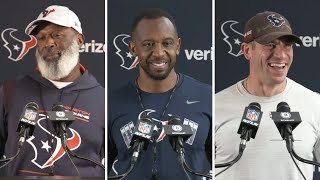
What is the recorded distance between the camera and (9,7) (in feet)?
13.5

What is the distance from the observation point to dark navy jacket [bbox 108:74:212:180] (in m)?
4.01

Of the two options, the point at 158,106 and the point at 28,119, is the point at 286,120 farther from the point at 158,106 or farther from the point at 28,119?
the point at 28,119

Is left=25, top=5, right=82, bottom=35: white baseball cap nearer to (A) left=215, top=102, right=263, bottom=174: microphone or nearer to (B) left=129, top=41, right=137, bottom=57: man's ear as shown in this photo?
(B) left=129, top=41, right=137, bottom=57: man's ear

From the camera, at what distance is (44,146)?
4020 mm

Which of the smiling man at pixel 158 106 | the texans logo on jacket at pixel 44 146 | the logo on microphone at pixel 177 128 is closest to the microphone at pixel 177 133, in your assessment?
the logo on microphone at pixel 177 128

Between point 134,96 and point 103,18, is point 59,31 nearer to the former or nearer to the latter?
point 103,18

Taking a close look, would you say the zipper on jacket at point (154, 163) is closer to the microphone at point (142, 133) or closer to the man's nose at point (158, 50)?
the microphone at point (142, 133)

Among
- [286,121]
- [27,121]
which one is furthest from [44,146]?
[286,121]

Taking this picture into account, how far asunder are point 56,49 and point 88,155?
80cm

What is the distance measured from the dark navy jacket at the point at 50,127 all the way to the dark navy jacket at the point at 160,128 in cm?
11

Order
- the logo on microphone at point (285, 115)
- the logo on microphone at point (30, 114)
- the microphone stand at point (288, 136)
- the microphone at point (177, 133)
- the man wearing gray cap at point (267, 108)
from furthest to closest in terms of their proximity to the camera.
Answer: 1. the man wearing gray cap at point (267, 108)
2. the logo on microphone at point (30, 114)
3. the microphone at point (177, 133)
4. the logo on microphone at point (285, 115)
5. the microphone stand at point (288, 136)

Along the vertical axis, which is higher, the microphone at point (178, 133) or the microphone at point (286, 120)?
the microphone at point (286, 120)

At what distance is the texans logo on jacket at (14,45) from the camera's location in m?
4.07

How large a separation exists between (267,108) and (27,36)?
1.77 metres
